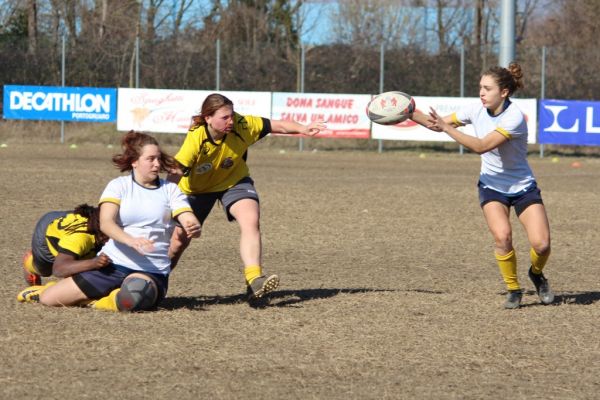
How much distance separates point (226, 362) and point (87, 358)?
0.79 metres

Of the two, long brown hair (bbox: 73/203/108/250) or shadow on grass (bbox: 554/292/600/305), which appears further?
shadow on grass (bbox: 554/292/600/305)

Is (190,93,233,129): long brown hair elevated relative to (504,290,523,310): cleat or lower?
elevated

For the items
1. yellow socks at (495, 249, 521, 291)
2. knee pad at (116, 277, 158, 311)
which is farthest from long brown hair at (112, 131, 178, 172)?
yellow socks at (495, 249, 521, 291)

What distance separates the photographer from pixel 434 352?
663 cm

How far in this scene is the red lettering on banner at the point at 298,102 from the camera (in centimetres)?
2666

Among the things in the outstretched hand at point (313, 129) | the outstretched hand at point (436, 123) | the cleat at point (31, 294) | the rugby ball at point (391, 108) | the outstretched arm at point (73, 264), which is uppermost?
the rugby ball at point (391, 108)

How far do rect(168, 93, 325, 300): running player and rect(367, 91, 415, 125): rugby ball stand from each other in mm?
438

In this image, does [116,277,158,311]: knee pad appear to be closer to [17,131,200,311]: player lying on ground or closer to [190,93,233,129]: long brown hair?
[17,131,200,311]: player lying on ground

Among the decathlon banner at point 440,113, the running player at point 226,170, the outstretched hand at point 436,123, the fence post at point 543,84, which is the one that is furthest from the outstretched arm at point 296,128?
the fence post at point 543,84

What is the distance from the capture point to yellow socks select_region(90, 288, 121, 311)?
761cm

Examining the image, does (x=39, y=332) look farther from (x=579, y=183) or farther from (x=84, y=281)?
(x=579, y=183)

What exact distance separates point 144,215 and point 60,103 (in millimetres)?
21009

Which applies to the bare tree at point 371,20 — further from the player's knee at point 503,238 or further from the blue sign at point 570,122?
the player's knee at point 503,238

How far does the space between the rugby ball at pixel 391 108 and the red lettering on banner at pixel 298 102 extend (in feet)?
59.4
